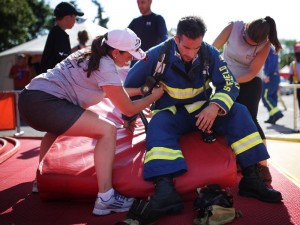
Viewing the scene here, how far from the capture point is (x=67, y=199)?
2.83 meters

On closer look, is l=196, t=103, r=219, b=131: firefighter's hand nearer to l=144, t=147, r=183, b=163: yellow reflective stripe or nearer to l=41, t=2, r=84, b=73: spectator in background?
l=144, t=147, r=183, b=163: yellow reflective stripe

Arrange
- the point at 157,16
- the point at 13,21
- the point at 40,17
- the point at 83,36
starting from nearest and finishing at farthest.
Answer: the point at 157,16, the point at 83,36, the point at 13,21, the point at 40,17

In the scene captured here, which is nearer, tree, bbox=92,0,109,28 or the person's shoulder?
the person's shoulder

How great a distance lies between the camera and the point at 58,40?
154 inches

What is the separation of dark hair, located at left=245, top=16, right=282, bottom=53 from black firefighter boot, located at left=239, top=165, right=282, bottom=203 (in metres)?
1.17

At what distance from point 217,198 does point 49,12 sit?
38.5 m

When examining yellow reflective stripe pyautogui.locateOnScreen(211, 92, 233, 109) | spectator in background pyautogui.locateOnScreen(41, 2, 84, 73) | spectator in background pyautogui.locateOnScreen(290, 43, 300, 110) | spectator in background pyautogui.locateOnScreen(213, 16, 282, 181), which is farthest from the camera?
spectator in background pyautogui.locateOnScreen(290, 43, 300, 110)

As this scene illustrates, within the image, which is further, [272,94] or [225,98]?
[272,94]

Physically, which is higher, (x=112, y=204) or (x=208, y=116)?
(x=208, y=116)

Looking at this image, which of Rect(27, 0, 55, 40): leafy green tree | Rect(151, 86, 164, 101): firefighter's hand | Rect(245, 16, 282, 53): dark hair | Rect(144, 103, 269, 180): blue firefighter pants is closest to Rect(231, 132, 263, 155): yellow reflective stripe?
Rect(144, 103, 269, 180): blue firefighter pants

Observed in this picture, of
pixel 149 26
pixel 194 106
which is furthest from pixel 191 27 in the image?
pixel 149 26

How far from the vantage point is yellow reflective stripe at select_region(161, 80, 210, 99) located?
9.48ft

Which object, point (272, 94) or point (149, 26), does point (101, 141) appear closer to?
point (149, 26)

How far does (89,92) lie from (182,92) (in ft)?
2.54
